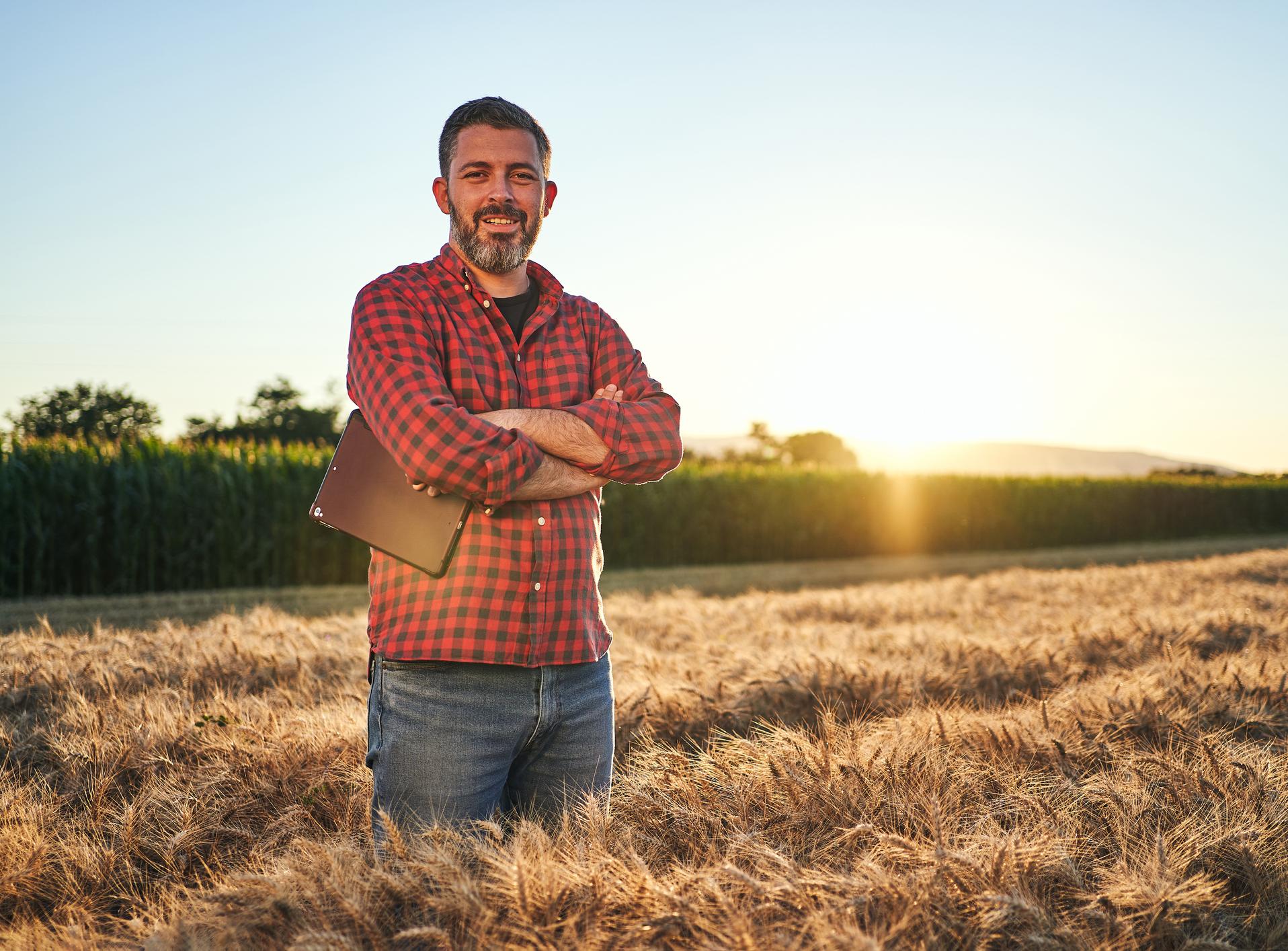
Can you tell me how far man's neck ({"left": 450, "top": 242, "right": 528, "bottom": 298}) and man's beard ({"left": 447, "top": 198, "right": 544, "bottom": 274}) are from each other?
0.02 m

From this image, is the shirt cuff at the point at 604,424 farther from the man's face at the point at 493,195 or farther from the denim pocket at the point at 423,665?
the denim pocket at the point at 423,665

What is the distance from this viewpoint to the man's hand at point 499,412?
2.11 meters

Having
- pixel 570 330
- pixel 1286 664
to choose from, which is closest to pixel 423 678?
pixel 570 330

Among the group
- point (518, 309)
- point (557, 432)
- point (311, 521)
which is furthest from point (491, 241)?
point (311, 521)

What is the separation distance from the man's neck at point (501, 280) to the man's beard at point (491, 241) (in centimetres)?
2

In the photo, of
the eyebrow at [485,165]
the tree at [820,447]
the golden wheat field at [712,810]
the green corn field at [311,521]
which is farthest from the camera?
the tree at [820,447]

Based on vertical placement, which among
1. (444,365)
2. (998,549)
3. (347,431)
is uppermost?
(444,365)

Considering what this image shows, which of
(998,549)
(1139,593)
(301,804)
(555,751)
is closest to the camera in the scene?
(555,751)

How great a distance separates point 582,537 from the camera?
225cm

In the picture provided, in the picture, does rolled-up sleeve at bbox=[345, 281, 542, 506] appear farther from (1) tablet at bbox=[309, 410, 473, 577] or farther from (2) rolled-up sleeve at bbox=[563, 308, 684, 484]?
(2) rolled-up sleeve at bbox=[563, 308, 684, 484]

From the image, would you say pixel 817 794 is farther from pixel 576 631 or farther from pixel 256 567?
pixel 256 567

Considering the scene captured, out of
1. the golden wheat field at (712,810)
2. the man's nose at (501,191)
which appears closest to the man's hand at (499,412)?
the man's nose at (501,191)

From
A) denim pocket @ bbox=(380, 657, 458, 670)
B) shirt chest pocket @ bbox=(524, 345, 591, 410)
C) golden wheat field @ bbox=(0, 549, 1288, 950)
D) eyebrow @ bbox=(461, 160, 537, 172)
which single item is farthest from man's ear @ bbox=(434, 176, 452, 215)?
golden wheat field @ bbox=(0, 549, 1288, 950)

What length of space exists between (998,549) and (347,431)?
88.3ft
